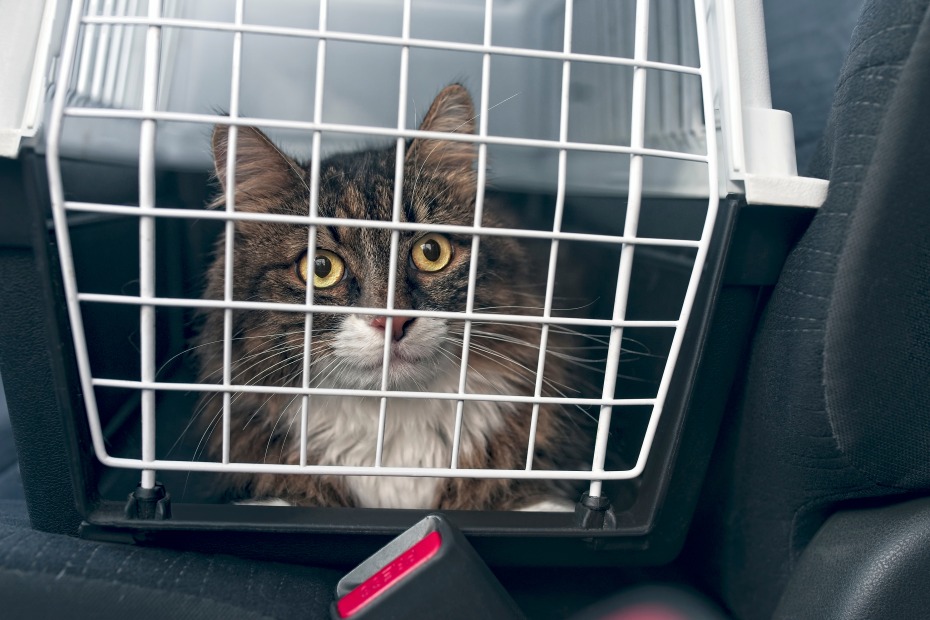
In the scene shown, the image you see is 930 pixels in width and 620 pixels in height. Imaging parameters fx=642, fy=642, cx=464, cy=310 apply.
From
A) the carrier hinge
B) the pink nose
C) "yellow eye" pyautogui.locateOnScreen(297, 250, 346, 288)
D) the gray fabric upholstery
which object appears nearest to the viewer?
the gray fabric upholstery

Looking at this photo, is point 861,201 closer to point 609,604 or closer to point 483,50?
point 483,50

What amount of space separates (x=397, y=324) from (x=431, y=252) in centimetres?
16

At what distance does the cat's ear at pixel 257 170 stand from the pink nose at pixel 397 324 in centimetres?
25

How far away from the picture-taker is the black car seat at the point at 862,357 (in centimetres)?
64

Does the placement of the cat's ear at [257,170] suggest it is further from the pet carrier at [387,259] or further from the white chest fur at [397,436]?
the white chest fur at [397,436]

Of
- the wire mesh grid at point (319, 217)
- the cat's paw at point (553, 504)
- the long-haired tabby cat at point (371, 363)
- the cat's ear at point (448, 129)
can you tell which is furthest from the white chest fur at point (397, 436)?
the cat's ear at point (448, 129)

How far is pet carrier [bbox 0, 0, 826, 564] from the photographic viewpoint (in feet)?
2.11

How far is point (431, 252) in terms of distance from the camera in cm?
96

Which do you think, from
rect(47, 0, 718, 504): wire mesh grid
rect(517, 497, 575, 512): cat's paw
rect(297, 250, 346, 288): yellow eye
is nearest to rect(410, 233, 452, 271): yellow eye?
rect(297, 250, 346, 288): yellow eye

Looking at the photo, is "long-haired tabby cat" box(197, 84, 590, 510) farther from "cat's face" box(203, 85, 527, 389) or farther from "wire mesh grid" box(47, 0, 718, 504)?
"wire mesh grid" box(47, 0, 718, 504)

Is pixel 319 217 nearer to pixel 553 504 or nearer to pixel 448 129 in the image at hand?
pixel 448 129

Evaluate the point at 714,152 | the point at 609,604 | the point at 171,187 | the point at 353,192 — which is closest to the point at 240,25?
the point at 353,192

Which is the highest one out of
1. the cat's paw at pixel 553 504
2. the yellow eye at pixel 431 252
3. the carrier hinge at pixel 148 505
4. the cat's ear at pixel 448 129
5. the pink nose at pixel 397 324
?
the cat's ear at pixel 448 129

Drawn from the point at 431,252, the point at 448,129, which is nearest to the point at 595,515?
the point at 431,252
